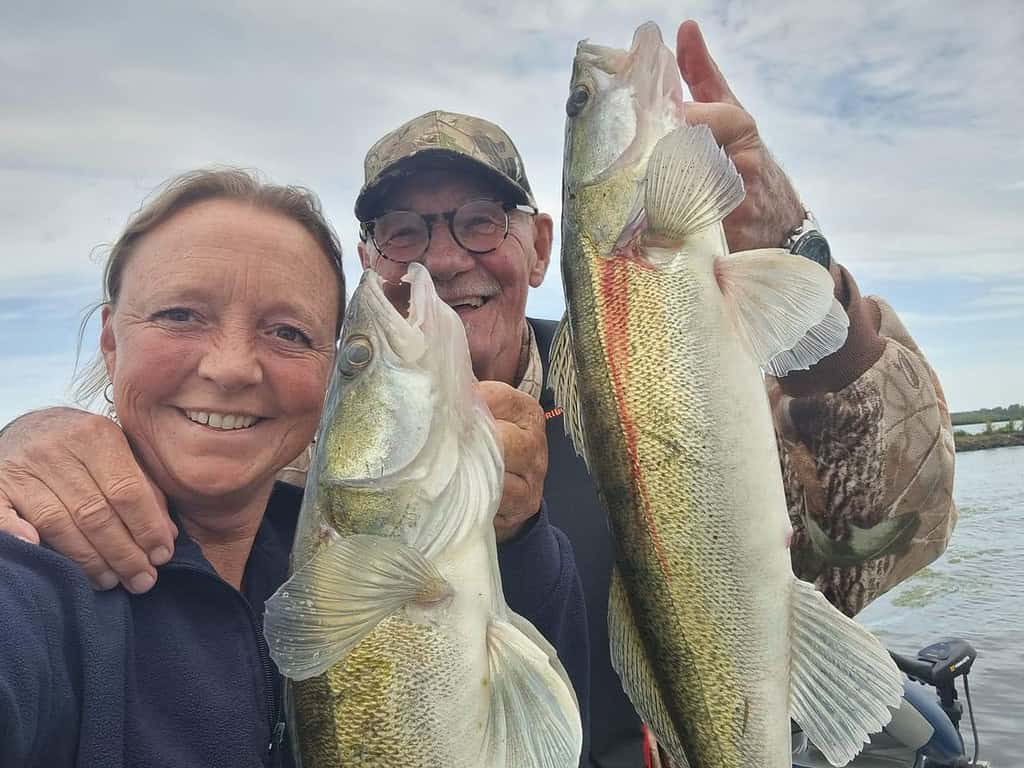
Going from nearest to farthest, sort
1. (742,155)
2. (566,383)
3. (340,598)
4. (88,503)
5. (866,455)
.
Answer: (340,598) → (88,503) → (566,383) → (742,155) → (866,455)

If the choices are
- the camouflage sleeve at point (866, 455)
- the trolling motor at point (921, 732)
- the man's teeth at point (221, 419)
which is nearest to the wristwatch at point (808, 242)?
the camouflage sleeve at point (866, 455)

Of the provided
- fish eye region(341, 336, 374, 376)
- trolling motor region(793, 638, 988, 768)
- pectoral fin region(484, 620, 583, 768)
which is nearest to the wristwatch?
fish eye region(341, 336, 374, 376)

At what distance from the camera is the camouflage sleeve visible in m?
3.17

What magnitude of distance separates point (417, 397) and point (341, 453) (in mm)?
236

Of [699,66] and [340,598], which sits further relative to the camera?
[699,66]

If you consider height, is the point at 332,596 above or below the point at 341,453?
below

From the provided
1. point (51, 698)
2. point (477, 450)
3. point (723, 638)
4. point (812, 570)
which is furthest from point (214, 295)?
point (812, 570)

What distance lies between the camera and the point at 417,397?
6.18 ft

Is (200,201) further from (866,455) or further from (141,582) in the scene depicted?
(866,455)

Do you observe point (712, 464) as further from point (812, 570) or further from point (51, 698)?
point (812, 570)

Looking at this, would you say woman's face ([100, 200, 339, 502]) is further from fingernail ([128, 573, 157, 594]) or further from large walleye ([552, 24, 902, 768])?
large walleye ([552, 24, 902, 768])

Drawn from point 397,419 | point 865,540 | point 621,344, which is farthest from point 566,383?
point 865,540

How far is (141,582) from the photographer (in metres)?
1.88

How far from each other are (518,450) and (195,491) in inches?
36.8
